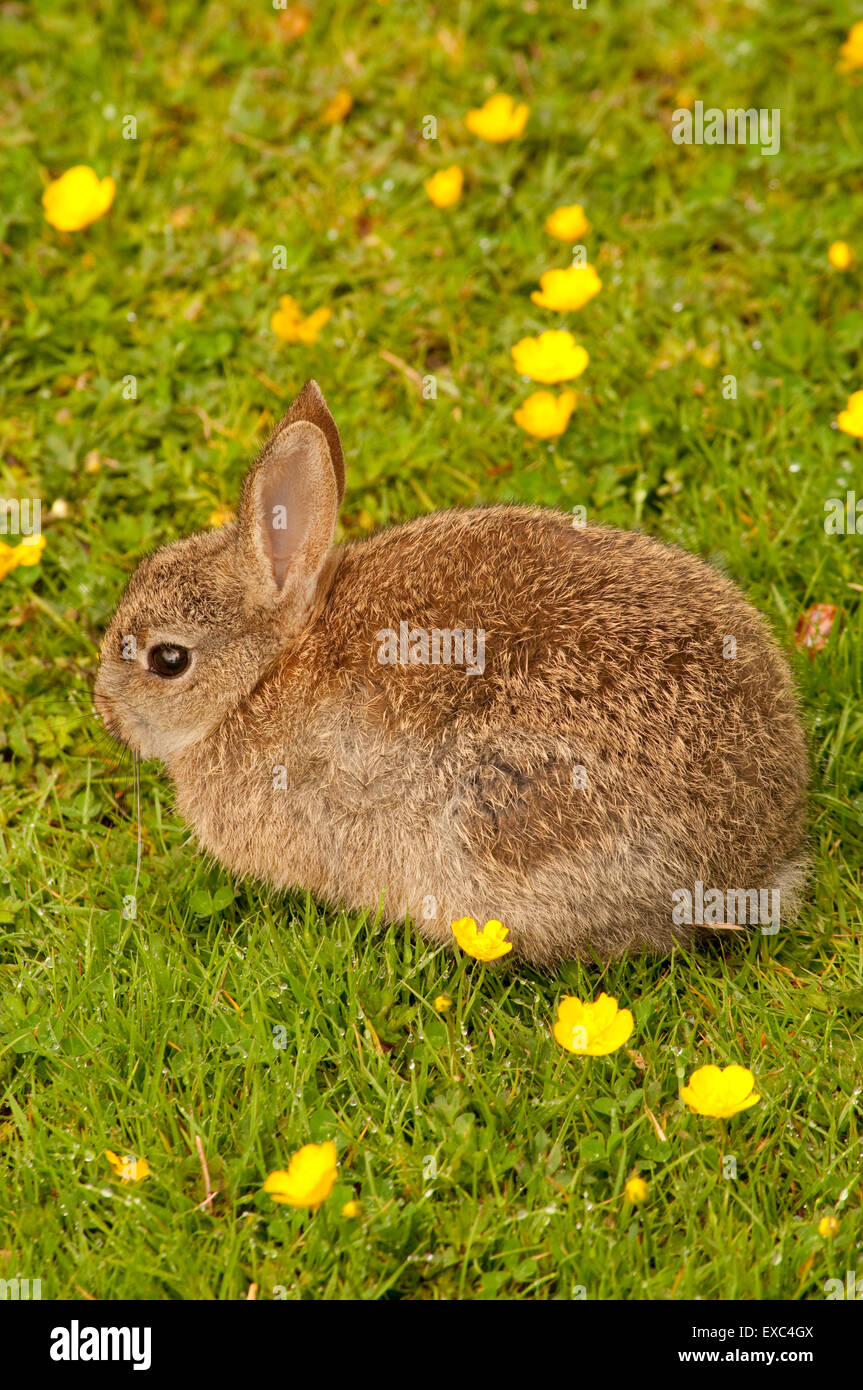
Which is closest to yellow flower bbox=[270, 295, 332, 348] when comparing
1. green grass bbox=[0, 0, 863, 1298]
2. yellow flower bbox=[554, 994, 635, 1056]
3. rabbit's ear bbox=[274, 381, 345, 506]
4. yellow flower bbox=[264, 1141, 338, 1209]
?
green grass bbox=[0, 0, 863, 1298]

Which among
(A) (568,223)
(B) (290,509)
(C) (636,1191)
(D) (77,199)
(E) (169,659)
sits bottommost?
(C) (636,1191)

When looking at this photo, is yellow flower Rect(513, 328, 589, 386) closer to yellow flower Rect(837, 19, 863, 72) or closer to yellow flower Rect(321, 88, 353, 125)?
yellow flower Rect(321, 88, 353, 125)

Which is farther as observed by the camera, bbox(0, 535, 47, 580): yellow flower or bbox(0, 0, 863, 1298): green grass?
bbox(0, 535, 47, 580): yellow flower

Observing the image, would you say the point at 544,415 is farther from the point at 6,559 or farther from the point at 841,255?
the point at 6,559

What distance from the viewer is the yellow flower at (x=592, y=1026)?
4.09 meters

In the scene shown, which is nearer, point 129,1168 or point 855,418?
point 129,1168

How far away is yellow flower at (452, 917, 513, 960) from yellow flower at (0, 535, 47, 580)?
2.27 m

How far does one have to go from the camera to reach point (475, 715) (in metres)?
4.43

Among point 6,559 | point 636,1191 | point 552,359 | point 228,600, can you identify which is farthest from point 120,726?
point 636,1191

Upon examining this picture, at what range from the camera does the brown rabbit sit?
14.4 ft

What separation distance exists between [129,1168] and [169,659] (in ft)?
5.85

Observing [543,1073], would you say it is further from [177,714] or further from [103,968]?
[177,714]

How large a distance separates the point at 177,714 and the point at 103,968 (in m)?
0.93

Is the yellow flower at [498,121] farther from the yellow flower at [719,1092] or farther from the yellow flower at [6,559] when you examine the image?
the yellow flower at [719,1092]
